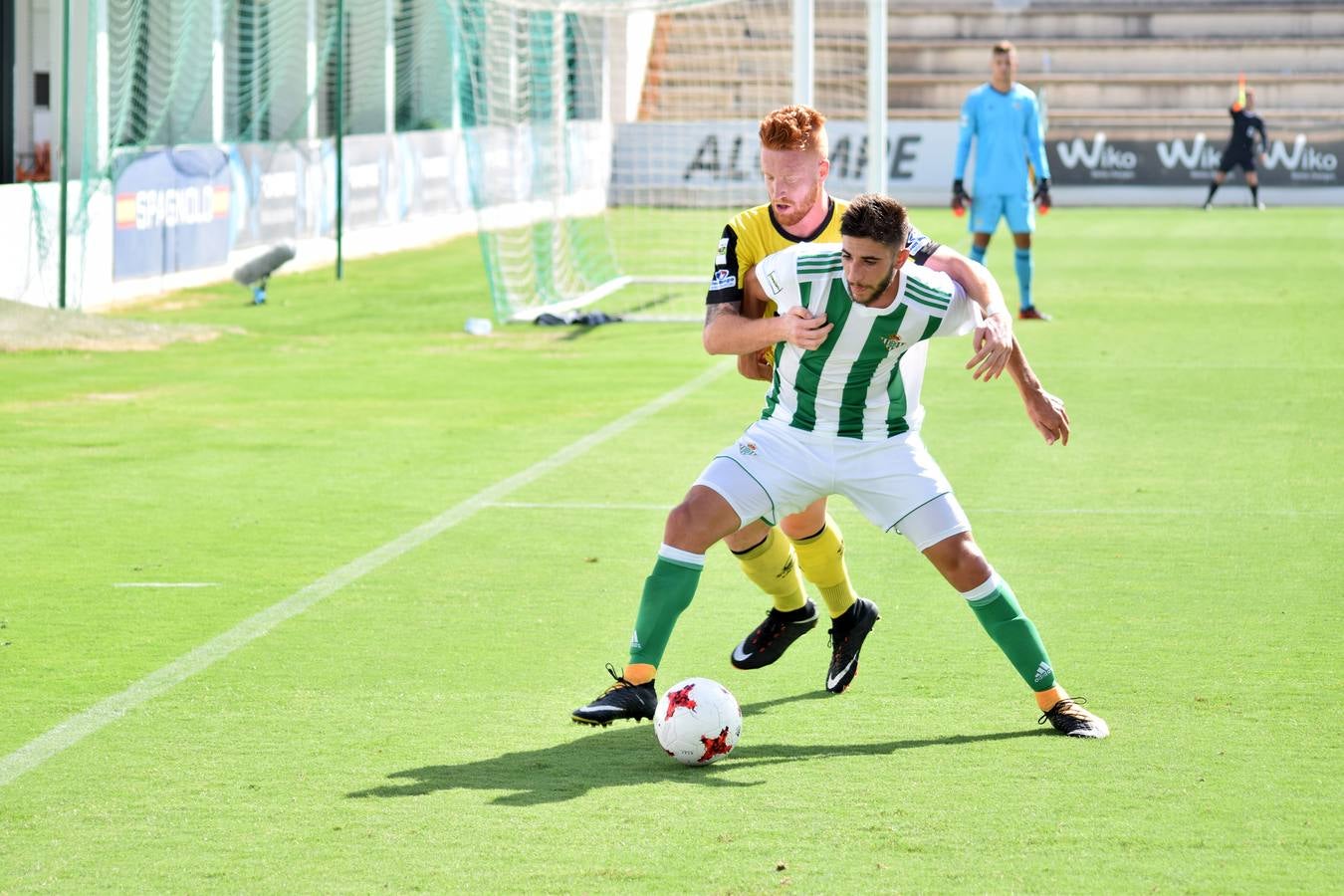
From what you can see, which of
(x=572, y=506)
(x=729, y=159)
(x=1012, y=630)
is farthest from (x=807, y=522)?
(x=729, y=159)

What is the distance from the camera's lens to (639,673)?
517 cm

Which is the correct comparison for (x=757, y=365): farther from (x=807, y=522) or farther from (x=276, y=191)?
(x=276, y=191)

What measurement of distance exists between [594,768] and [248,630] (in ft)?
6.11

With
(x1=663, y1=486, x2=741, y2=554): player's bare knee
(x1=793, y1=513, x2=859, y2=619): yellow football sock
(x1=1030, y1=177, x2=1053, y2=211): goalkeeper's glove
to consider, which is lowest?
(x1=793, y1=513, x2=859, y2=619): yellow football sock

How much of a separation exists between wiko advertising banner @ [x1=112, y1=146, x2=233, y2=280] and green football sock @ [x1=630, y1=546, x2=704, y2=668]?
1416cm

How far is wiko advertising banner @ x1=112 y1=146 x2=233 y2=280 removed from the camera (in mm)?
18406

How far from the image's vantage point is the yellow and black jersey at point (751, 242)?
5289 millimetres

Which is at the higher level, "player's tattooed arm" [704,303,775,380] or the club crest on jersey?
the club crest on jersey

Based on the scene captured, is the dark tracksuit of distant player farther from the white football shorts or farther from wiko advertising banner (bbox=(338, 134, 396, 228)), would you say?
the white football shorts

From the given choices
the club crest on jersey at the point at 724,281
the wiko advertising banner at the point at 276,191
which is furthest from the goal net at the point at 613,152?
the club crest on jersey at the point at 724,281

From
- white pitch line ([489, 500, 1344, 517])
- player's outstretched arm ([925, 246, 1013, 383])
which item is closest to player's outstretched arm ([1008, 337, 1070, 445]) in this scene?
player's outstretched arm ([925, 246, 1013, 383])

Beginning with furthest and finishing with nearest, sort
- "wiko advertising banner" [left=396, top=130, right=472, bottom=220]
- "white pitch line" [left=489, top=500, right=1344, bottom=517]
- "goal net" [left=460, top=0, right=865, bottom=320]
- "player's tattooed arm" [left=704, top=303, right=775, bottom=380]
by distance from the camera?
"wiko advertising banner" [left=396, top=130, right=472, bottom=220], "goal net" [left=460, top=0, right=865, bottom=320], "white pitch line" [left=489, top=500, right=1344, bottom=517], "player's tattooed arm" [left=704, top=303, right=775, bottom=380]

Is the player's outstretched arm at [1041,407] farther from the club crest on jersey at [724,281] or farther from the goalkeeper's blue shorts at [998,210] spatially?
the goalkeeper's blue shorts at [998,210]

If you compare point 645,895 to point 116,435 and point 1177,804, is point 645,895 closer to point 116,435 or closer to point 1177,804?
point 1177,804
